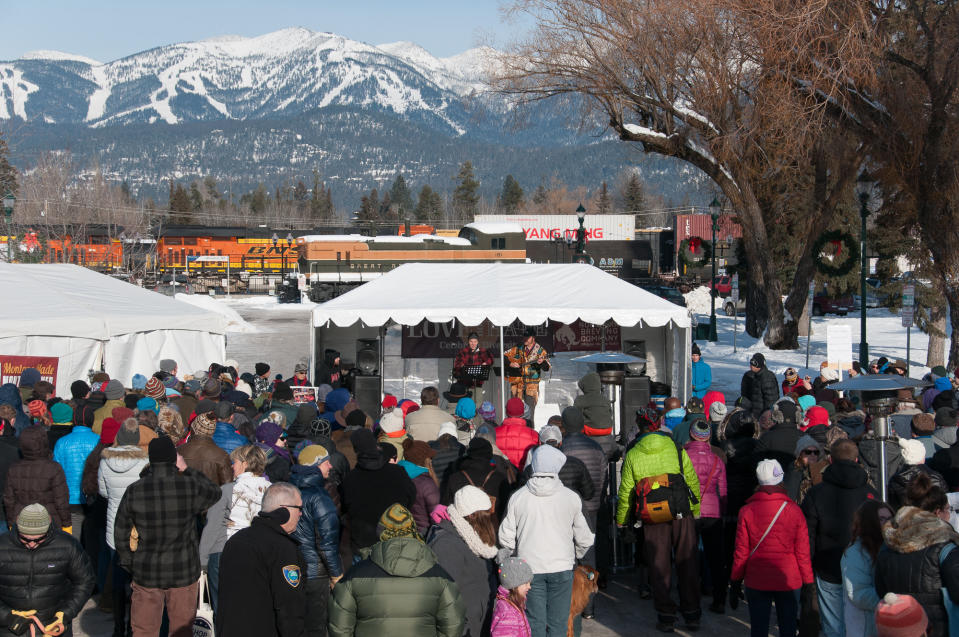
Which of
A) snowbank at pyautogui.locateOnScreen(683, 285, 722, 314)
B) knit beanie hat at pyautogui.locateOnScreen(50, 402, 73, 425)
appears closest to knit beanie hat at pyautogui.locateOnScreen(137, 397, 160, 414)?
knit beanie hat at pyautogui.locateOnScreen(50, 402, 73, 425)

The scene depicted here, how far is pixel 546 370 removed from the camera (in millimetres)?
14242

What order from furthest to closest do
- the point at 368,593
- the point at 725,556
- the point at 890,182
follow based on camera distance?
the point at 890,182 < the point at 725,556 < the point at 368,593

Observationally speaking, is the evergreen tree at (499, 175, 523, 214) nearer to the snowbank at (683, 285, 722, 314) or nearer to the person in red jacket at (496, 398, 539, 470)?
the snowbank at (683, 285, 722, 314)

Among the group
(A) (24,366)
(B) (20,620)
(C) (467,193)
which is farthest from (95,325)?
(C) (467,193)

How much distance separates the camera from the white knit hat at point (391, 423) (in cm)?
786

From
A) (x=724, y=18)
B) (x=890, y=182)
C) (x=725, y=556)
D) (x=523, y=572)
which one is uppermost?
(x=724, y=18)

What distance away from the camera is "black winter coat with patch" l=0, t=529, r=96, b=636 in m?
4.91

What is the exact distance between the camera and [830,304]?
133 feet

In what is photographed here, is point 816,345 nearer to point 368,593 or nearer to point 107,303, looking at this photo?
point 107,303

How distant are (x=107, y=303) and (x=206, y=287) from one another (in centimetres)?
4628

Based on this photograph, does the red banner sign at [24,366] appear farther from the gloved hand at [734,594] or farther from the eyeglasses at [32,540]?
the gloved hand at [734,594]

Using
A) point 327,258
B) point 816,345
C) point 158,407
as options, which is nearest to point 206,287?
point 327,258

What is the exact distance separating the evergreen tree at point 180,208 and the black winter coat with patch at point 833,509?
121 m

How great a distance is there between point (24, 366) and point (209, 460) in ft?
30.3
